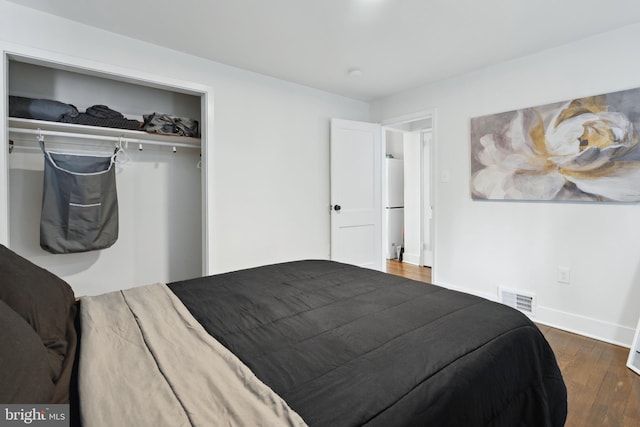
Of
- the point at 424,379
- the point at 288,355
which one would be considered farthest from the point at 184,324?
the point at 424,379

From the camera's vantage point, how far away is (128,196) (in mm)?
3004

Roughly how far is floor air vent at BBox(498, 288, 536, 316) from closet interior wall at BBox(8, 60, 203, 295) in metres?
3.12

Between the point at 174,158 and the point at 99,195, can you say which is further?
the point at 174,158

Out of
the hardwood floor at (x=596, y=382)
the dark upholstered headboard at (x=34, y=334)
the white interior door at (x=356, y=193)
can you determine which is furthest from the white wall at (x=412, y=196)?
the dark upholstered headboard at (x=34, y=334)

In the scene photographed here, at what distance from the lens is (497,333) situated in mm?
1172

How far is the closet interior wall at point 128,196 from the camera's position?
2561 millimetres

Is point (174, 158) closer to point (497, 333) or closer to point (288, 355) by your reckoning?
point (288, 355)

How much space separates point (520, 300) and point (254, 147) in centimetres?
299

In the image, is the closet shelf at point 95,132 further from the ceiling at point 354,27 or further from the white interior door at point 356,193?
the white interior door at point 356,193

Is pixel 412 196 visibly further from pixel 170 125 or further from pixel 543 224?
pixel 170 125

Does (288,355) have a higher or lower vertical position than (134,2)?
lower

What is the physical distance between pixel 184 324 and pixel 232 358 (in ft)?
1.17

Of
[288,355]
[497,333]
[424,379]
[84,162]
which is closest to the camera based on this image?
[424,379]

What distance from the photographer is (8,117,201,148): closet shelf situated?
2363 millimetres
